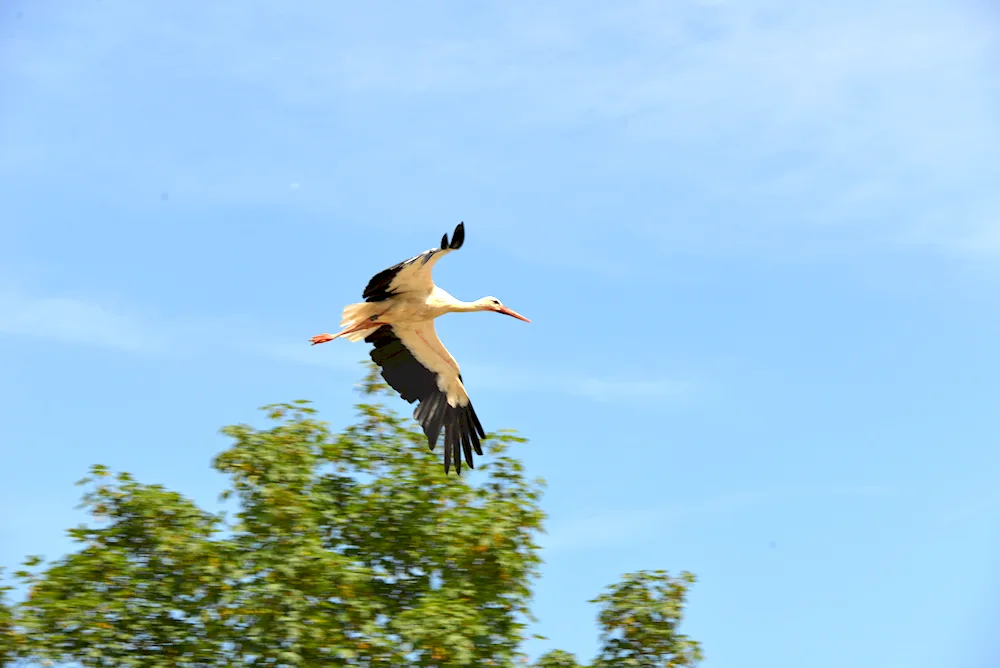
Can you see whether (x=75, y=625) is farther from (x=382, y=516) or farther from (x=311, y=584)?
(x=382, y=516)

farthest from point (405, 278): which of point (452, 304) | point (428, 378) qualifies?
point (428, 378)

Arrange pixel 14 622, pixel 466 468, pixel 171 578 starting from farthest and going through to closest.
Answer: pixel 466 468, pixel 171 578, pixel 14 622

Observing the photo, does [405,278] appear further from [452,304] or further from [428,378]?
[428,378]

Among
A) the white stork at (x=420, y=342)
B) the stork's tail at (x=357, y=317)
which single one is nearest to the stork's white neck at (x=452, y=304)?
the white stork at (x=420, y=342)

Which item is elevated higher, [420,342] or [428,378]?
[420,342]

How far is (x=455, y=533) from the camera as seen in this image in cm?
1272

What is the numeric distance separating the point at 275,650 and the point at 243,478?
2069 mm

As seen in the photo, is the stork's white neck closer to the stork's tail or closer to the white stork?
the white stork

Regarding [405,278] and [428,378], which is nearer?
[405,278]

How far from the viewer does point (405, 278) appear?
45.2 feet

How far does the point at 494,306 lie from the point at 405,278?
1784 mm

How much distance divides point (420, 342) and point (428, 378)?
0.44 m

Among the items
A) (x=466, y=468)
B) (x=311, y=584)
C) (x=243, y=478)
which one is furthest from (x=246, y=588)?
(x=466, y=468)

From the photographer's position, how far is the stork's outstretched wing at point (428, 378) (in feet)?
46.9
